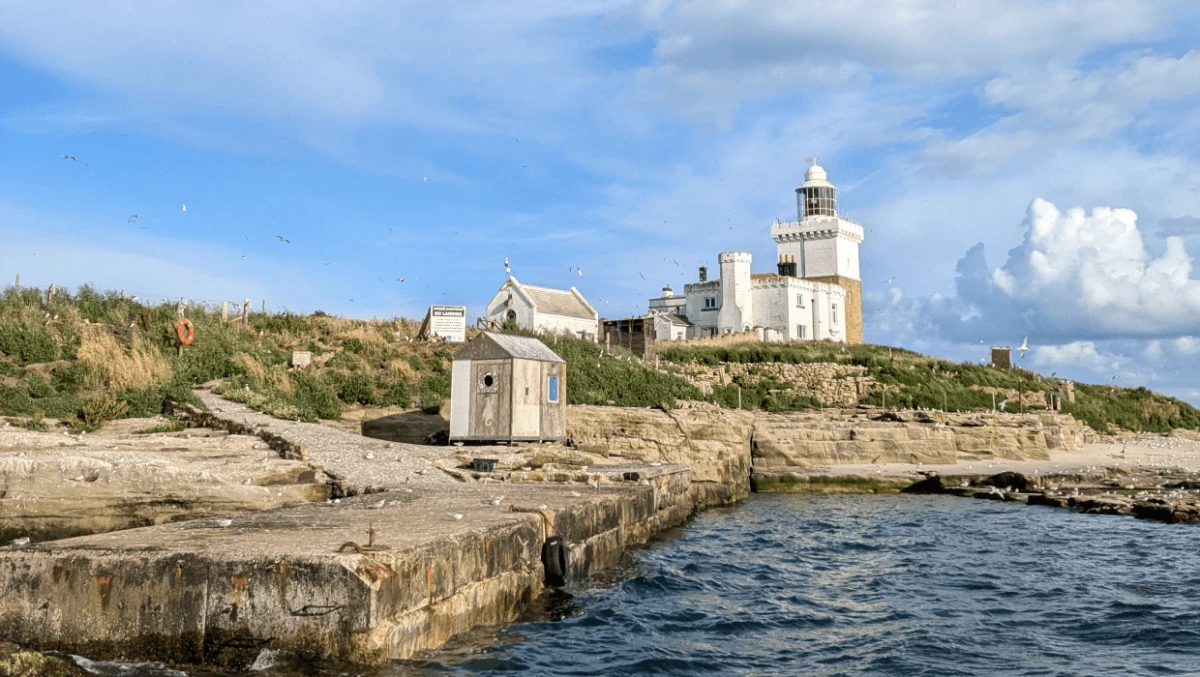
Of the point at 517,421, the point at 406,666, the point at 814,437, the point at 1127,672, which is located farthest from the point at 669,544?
the point at 814,437

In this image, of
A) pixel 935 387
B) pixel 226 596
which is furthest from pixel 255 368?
pixel 935 387

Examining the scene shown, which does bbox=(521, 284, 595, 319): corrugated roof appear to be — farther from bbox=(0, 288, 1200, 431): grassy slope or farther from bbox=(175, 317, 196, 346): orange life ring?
bbox=(175, 317, 196, 346): orange life ring

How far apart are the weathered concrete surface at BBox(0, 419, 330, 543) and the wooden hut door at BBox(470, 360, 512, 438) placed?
6.36 metres

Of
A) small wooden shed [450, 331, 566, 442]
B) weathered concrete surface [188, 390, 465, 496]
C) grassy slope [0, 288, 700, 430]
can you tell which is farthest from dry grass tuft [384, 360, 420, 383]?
small wooden shed [450, 331, 566, 442]

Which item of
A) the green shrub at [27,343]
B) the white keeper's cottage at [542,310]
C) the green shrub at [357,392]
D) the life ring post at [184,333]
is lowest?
the green shrub at [357,392]

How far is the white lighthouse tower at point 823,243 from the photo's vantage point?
64500 mm

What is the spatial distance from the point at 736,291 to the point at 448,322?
91.5 feet

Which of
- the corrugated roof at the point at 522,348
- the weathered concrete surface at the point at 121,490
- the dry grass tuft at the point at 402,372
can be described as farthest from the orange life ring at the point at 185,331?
the weathered concrete surface at the point at 121,490

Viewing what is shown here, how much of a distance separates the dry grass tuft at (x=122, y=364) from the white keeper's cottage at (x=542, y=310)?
22307 millimetres

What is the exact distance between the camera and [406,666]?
735 centimetres

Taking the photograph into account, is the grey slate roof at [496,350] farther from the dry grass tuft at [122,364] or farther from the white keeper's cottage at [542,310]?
the white keeper's cottage at [542,310]

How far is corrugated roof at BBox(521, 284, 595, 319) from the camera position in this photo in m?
47.7

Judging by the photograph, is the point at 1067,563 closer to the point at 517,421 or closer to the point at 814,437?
the point at 517,421

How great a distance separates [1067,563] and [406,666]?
40.1 ft
